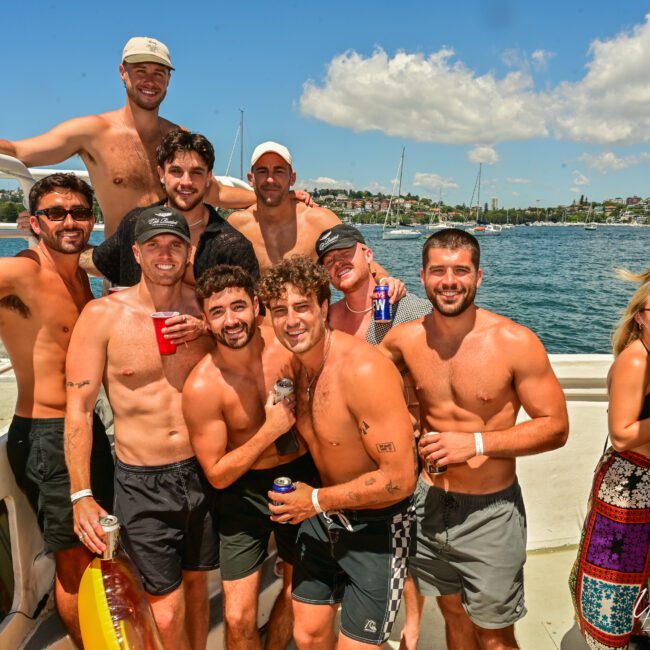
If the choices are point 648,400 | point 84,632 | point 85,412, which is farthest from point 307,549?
point 648,400

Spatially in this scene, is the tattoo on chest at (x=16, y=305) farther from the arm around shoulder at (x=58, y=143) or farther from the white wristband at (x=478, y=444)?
the white wristband at (x=478, y=444)

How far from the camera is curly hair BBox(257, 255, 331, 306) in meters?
2.19

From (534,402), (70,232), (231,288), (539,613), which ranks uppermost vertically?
(70,232)

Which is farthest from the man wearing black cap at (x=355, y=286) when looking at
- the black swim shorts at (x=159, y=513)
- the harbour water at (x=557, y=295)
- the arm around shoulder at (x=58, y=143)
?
the harbour water at (x=557, y=295)

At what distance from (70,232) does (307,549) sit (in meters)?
1.85

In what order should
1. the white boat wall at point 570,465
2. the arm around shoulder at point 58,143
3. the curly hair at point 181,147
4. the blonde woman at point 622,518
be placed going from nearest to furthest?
the blonde woman at point 622,518 < the curly hair at point 181,147 < the arm around shoulder at point 58,143 < the white boat wall at point 570,465

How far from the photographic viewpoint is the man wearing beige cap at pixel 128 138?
10.5 ft

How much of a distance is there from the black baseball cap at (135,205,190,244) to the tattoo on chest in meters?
0.64

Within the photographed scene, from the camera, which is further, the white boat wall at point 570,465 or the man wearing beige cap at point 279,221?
the white boat wall at point 570,465

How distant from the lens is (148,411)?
2471 mm

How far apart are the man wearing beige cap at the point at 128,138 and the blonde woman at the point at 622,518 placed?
283cm

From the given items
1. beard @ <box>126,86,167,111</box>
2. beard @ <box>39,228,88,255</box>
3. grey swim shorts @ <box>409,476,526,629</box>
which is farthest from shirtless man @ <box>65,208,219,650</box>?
beard @ <box>126,86,167,111</box>

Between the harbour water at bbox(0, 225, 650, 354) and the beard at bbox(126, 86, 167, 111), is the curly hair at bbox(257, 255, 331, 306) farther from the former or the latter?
the harbour water at bbox(0, 225, 650, 354)

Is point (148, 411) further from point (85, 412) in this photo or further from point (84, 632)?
point (84, 632)
